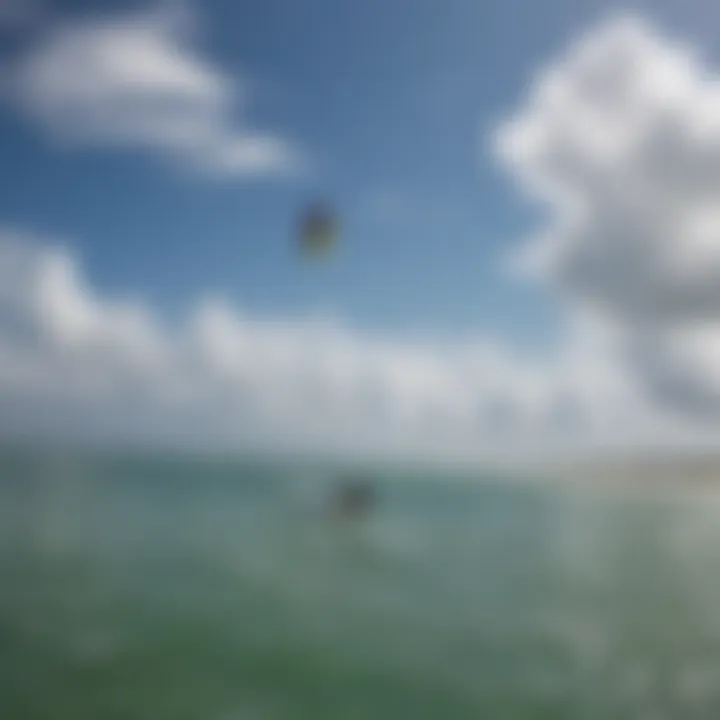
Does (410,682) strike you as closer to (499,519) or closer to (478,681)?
(478,681)

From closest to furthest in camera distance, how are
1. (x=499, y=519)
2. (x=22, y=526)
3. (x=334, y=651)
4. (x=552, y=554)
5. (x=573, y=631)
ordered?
(x=334, y=651)
(x=573, y=631)
(x=552, y=554)
(x=22, y=526)
(x=499, y=519)

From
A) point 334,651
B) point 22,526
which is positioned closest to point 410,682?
point 334,651

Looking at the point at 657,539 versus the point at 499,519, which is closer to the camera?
the point at 657,539

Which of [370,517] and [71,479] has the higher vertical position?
[71,479]

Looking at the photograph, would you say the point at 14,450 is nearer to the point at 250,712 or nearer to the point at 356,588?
the point at 356,588

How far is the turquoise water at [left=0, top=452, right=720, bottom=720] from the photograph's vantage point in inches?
417

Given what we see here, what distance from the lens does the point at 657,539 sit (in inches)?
1030

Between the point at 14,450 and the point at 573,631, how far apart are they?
83.0 m

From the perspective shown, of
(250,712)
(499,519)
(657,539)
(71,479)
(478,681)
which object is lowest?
(250,712)

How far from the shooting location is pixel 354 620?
578 inches

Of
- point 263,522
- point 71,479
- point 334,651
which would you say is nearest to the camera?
point 334,651

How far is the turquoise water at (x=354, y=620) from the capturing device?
10.6 meters

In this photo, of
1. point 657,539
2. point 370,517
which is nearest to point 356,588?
point 370,517

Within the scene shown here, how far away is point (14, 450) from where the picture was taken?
86.3 m
